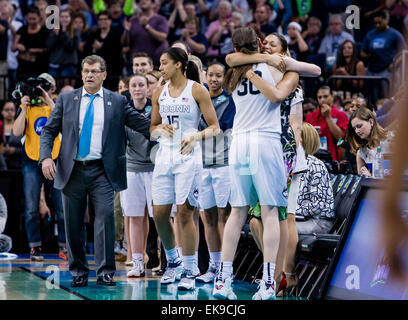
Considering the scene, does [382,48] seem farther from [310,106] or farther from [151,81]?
[151,81]

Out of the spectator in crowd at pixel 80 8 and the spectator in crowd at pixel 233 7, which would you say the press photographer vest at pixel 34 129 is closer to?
the spectator in crowd at pixel 80 8

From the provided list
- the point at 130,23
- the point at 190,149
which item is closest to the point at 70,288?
the point at 190,149

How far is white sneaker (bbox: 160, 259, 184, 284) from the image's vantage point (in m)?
6.10

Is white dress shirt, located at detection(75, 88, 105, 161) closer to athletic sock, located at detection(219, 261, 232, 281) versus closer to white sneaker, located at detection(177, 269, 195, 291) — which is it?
white sneaker, located at detection(177, 269, 195, 291)

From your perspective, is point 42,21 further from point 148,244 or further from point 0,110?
point 148,244

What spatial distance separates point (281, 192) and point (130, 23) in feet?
25.3

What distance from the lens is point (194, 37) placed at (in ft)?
39.1

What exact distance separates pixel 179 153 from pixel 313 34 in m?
7.27

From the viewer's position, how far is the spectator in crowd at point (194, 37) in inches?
463

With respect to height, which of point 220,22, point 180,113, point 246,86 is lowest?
point 180,113

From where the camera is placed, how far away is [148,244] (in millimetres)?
7684

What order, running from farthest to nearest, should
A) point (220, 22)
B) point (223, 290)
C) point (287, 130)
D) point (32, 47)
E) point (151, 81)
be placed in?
point (220, 22)
point (32, 47)
point (151, 81)
point (287, 130)
point (223, 290)

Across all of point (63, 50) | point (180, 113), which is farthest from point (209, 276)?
point (63, 50)

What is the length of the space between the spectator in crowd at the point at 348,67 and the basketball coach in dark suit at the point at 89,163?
5.78 m
